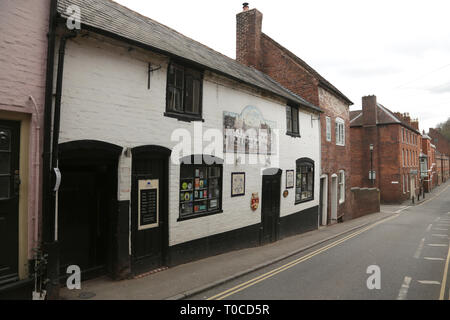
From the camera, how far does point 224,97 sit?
9.89 metres

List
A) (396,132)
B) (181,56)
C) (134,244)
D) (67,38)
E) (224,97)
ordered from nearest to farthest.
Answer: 1. (67,38)
2. (134,244)
3. (181,56)
4. (224,97)
5. (396,132)

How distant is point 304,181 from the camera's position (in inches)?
616

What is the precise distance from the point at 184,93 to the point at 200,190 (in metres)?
2.85

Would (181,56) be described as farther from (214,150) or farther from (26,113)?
(26,113)

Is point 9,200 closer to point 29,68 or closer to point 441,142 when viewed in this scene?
point 29,68

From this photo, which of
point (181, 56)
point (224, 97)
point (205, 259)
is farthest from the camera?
point (224, 97)

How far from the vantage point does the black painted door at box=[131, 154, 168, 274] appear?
7012mm

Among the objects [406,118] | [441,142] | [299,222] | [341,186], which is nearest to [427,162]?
[406,118]

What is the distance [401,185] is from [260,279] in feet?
112

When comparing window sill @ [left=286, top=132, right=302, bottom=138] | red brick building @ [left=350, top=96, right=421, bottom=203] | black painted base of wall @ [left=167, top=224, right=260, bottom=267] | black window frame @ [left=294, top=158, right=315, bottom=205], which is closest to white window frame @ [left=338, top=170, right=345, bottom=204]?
black window frame @ [left=294, top=158, right=315, bottom=205]

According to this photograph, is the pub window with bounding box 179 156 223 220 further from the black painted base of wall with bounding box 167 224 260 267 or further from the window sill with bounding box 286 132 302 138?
the window sill with bounding box 286 132 302 138

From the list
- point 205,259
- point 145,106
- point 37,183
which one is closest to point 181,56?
point 145,106

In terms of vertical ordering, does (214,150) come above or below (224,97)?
below

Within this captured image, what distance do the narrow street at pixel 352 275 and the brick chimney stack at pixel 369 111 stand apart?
2572cm
